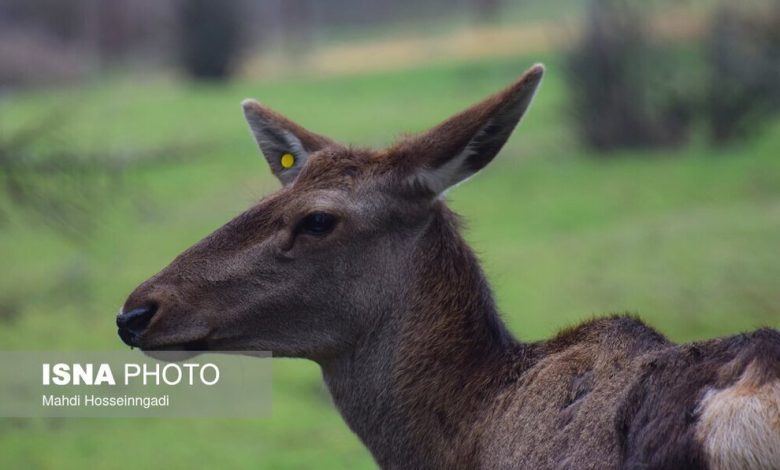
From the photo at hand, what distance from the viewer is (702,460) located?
15.6ft

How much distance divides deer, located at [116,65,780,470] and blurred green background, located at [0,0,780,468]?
31.2 inches

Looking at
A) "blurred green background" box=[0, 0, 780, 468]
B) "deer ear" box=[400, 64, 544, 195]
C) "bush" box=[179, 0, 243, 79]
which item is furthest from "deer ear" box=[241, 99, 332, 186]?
"bush" box=[179, 0, 243, 79]

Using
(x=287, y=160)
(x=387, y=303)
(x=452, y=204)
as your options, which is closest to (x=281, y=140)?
(x=287, y=160)

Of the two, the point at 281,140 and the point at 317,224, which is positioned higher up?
the point at 281,140

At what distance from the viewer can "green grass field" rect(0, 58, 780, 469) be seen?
1340 cm

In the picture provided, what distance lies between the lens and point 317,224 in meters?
6.24

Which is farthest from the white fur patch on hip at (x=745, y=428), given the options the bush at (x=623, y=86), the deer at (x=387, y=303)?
the bush at (x=623, y=86)

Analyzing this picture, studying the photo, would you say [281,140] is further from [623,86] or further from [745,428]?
[623,86]

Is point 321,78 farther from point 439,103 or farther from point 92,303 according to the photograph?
point 92,303

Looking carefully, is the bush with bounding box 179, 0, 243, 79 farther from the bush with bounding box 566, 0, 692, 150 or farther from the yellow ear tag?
the yellow ear tag

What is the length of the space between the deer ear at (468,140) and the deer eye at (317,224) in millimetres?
379

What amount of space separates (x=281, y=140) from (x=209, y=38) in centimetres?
3624

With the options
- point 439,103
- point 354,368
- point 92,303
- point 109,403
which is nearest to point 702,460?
point 354,368

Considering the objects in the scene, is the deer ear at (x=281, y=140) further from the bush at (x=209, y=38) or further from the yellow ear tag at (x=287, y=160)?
the bush at (x=209, y=38)
